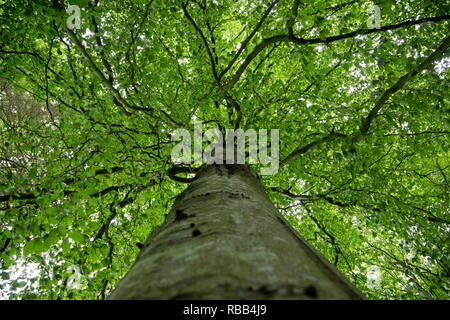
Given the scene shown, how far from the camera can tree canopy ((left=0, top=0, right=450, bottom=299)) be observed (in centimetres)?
250

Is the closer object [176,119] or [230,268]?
[230,268]

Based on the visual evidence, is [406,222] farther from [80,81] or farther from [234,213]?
[80,81]

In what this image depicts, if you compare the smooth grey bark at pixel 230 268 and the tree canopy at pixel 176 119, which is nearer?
the smooth grey bark at pixel 230 268

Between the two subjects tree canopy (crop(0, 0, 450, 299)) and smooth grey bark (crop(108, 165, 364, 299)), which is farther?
tree canopy (crop(0, 0, 450, 299))

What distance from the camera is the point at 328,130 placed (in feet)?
13.8

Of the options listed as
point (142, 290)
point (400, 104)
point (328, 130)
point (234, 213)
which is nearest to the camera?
point (142, 290)

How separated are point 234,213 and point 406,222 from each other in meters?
4.65

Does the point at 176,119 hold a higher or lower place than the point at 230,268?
higher

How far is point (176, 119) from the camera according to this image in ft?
15.2

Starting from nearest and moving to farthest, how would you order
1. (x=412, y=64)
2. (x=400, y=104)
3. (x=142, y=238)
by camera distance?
(x=412, y=64), (x=400, y=104), (x=142, y=238)

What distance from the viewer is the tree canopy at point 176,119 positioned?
250 cm

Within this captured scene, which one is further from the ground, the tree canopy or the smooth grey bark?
the tree canopy

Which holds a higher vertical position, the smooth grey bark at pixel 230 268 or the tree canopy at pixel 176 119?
the tree canopy at pixel 176 119
